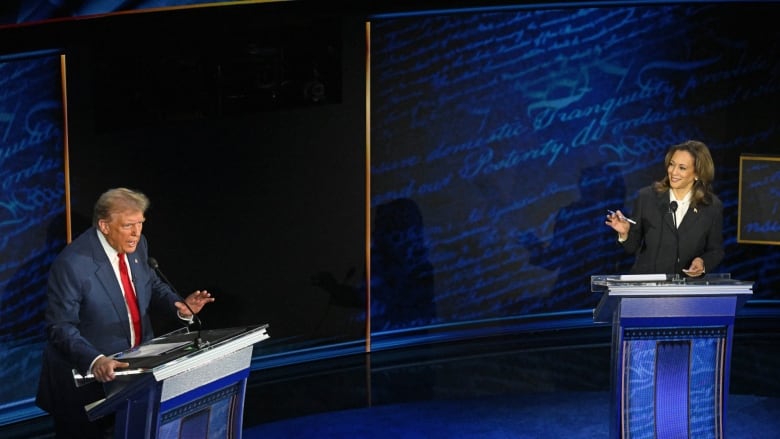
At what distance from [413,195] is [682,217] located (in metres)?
2.83

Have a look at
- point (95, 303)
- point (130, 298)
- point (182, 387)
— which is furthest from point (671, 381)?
point (95, 303)

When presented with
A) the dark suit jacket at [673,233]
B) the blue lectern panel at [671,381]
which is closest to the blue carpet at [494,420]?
the blue lectern panel at [671,381]

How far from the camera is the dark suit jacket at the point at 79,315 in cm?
395

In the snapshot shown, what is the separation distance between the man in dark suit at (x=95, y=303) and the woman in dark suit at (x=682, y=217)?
7.70ft

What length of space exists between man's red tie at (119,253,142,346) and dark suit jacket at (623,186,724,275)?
252cm

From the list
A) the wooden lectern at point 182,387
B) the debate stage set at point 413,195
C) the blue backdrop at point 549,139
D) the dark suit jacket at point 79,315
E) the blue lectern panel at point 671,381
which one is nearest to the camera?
the wooden lectern at point 182,387

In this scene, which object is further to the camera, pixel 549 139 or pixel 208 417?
pixel 549 139

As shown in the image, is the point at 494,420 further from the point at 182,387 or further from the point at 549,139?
the point at 549,139

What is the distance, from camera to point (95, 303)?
4043 millimetres

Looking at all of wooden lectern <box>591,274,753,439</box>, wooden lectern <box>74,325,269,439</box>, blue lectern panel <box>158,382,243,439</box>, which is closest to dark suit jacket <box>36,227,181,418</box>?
wooden lectern <box>74,325,269,439</box>

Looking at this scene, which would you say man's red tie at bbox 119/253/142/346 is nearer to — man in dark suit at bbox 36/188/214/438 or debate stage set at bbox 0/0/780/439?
man in dark suit at bbox 36/188/214/438

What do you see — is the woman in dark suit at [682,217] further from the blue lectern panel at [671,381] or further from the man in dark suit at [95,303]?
the man in dark suit at [95,303]

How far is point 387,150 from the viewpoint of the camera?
751cm

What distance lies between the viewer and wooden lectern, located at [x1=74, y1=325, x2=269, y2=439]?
11.7ft
